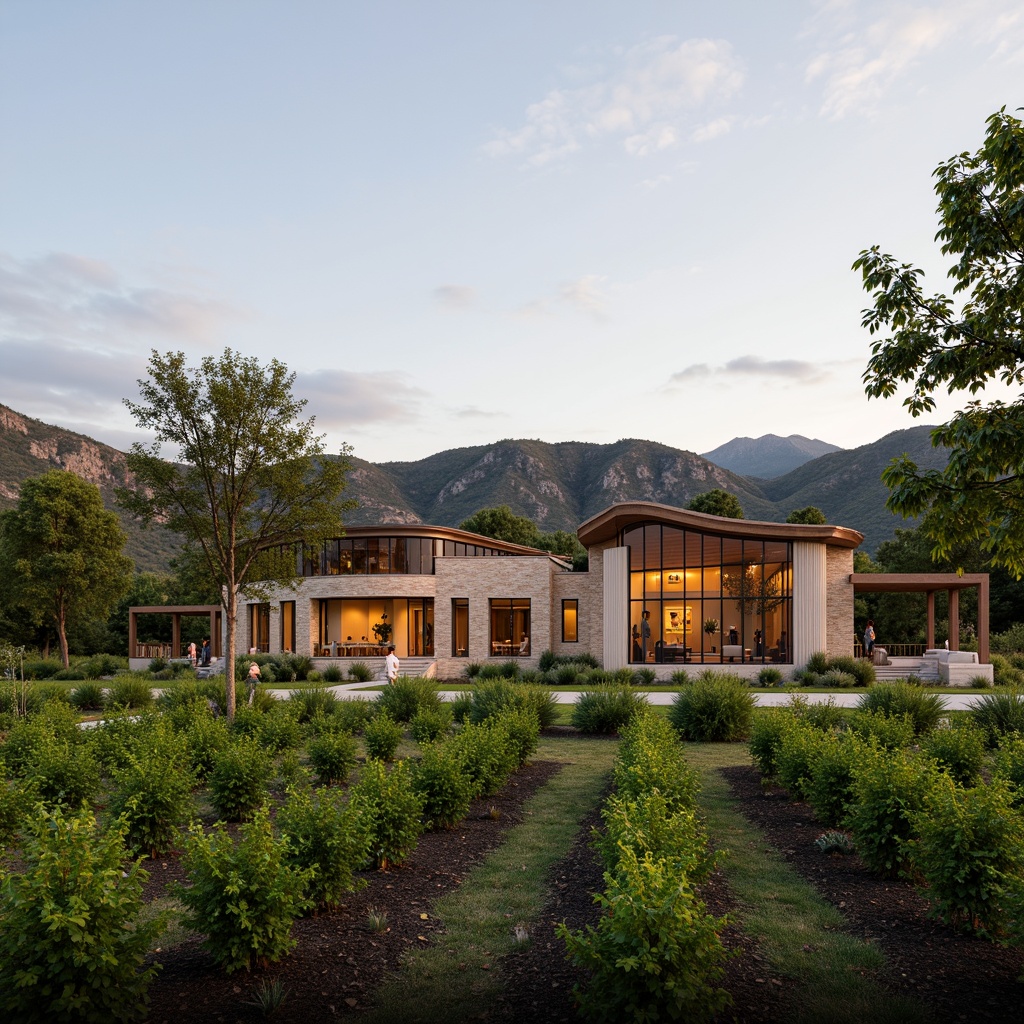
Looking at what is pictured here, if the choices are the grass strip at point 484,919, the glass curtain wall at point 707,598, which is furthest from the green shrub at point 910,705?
the glass curtain wall at point 707,598

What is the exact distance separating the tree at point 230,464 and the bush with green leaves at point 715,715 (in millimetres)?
8235

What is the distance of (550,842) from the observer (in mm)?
7633

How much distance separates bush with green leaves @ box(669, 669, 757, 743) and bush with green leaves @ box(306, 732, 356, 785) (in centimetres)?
693

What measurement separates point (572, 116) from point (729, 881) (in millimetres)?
14128

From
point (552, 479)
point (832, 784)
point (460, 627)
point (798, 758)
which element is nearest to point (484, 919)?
point (832, 784)

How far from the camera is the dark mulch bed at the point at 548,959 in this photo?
13.3 feet

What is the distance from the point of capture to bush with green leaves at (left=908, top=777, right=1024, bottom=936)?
4820 millimetres

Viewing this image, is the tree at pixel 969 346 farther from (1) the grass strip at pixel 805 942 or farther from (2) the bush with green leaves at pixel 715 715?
(2) the bush with green leaves at pixel 715 715

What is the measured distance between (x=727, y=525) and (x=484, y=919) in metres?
23.8

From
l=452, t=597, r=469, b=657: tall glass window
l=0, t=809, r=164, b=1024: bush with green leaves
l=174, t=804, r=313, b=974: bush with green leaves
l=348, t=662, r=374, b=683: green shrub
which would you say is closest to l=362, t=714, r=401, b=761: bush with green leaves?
l=174, t=804, r=313, b=974: bush with green leaves

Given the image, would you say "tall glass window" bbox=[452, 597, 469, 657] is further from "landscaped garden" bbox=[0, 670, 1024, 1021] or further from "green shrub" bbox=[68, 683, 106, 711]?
"landscaped garden" bbox=[0, 670, 1024, 1021]

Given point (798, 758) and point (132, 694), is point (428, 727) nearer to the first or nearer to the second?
point (798, 758)

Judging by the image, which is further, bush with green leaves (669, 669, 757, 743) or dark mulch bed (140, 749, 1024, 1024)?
bush with green leaves (669, 669, 757, 743)

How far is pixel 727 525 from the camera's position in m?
27.7
